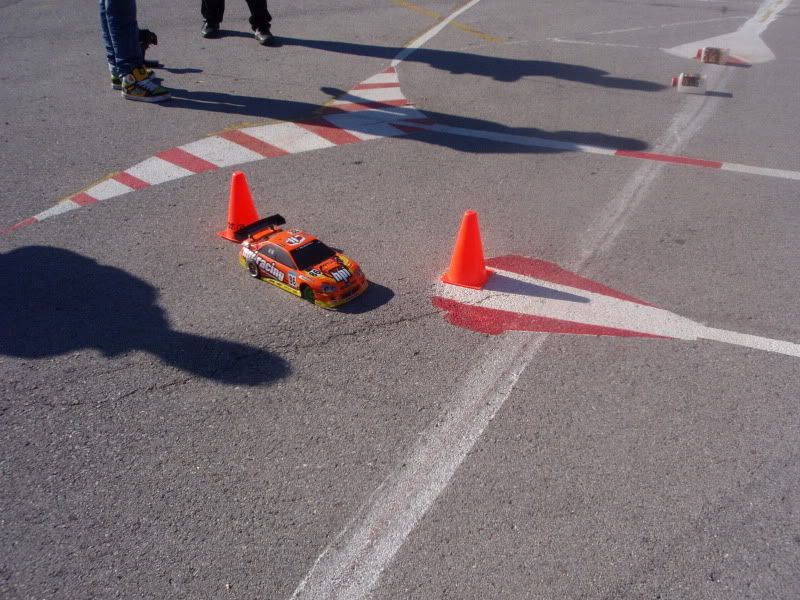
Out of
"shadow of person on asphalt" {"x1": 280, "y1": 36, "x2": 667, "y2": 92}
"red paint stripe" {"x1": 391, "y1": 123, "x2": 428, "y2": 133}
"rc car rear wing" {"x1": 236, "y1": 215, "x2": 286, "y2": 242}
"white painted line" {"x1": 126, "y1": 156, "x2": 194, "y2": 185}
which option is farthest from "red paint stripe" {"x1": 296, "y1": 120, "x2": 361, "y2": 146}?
"shadow of person on asphalt" {"x1": 280, "y1": 36, "x2": 667, "y2": 92}

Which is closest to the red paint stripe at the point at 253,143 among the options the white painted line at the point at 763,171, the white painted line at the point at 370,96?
the white painted line at the point at 370,96

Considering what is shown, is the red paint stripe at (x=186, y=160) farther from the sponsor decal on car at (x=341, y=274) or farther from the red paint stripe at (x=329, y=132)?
the sponsor decal on car at (x=341, y=274)

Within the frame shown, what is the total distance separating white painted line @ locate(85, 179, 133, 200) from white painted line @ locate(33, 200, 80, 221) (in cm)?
27

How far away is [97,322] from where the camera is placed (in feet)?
18.2

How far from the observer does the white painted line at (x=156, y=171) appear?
8.13 metres

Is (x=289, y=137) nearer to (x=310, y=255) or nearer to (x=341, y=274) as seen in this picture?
(x=310, y=255)

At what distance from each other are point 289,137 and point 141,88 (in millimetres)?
2728

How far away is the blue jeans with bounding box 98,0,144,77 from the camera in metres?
9.72

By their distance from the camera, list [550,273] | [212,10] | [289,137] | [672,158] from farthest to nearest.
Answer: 1. [212,10]
2. [289,137]
3. [672,158]
4. [550,273]

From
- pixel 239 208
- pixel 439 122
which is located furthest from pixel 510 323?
pixel 439 122

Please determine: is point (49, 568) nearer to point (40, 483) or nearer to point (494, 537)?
point (40, 483)

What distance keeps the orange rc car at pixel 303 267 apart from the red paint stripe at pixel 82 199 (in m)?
2.40

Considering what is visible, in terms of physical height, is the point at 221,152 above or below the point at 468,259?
above

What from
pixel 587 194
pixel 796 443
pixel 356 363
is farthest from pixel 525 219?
pixel 796 443
